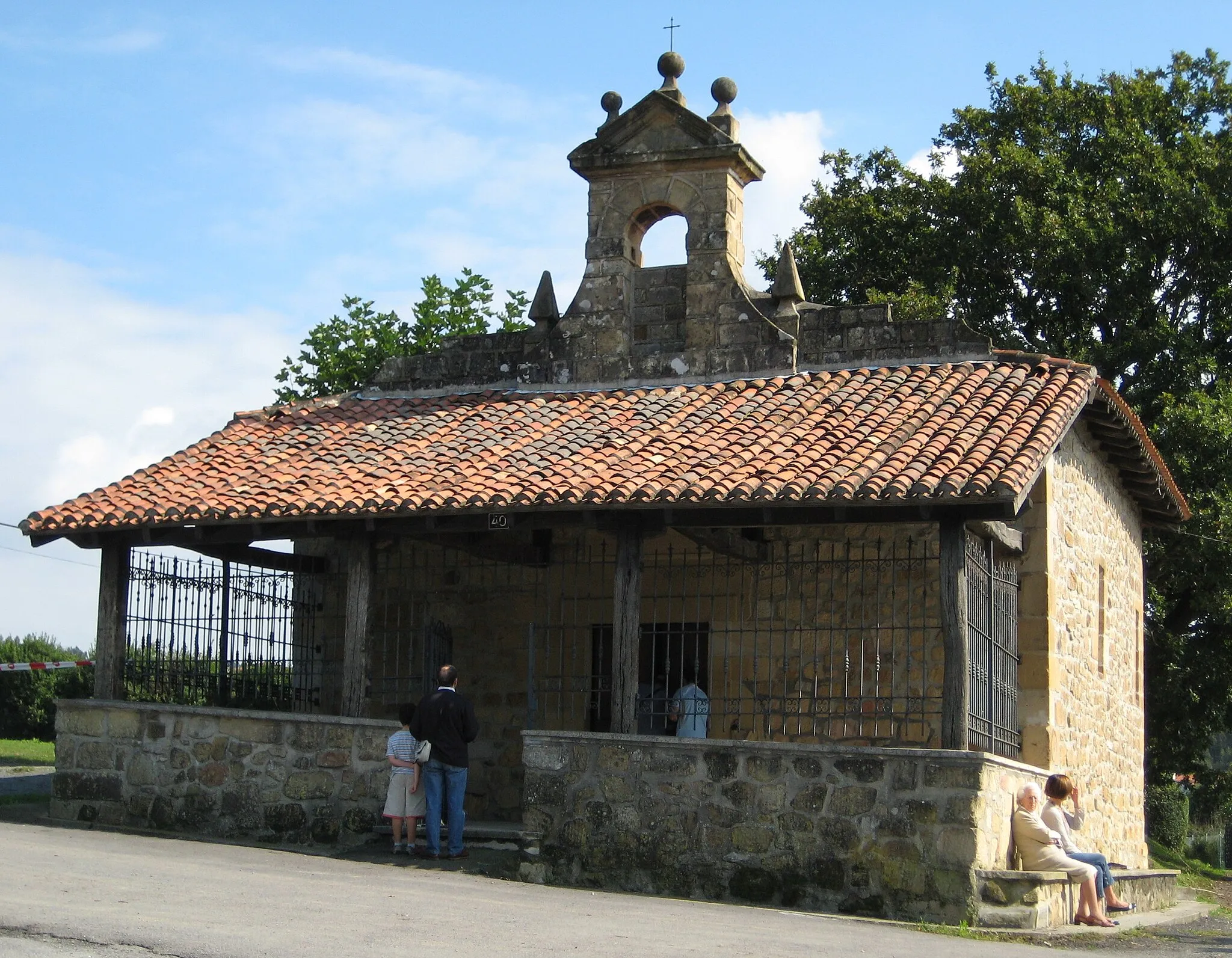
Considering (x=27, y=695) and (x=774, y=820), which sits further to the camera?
(x=27, y=695)

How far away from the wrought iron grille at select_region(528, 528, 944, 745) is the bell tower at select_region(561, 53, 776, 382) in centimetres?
191

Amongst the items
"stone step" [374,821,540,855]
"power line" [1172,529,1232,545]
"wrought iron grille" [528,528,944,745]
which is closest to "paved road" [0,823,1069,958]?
"stone step" [374,821,540,855]

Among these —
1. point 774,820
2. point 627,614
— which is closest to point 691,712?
point 627,614

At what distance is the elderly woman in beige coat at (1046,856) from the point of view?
1116cm

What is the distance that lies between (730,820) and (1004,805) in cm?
200

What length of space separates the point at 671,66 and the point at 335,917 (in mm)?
9850

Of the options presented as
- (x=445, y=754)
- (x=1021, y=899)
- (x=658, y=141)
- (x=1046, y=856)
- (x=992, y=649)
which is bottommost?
(x=1021, y=899)

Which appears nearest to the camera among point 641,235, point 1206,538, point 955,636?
point 955,636

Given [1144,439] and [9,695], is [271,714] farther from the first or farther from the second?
[9,695]

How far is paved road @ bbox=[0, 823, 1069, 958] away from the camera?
743 cm

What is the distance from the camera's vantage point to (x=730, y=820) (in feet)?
37.0

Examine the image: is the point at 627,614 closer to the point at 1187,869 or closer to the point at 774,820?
the point at 774,820

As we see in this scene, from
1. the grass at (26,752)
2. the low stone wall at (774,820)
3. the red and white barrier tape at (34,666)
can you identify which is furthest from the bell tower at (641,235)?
the red and white barrier tape at (34,666)

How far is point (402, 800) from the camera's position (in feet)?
39.4
